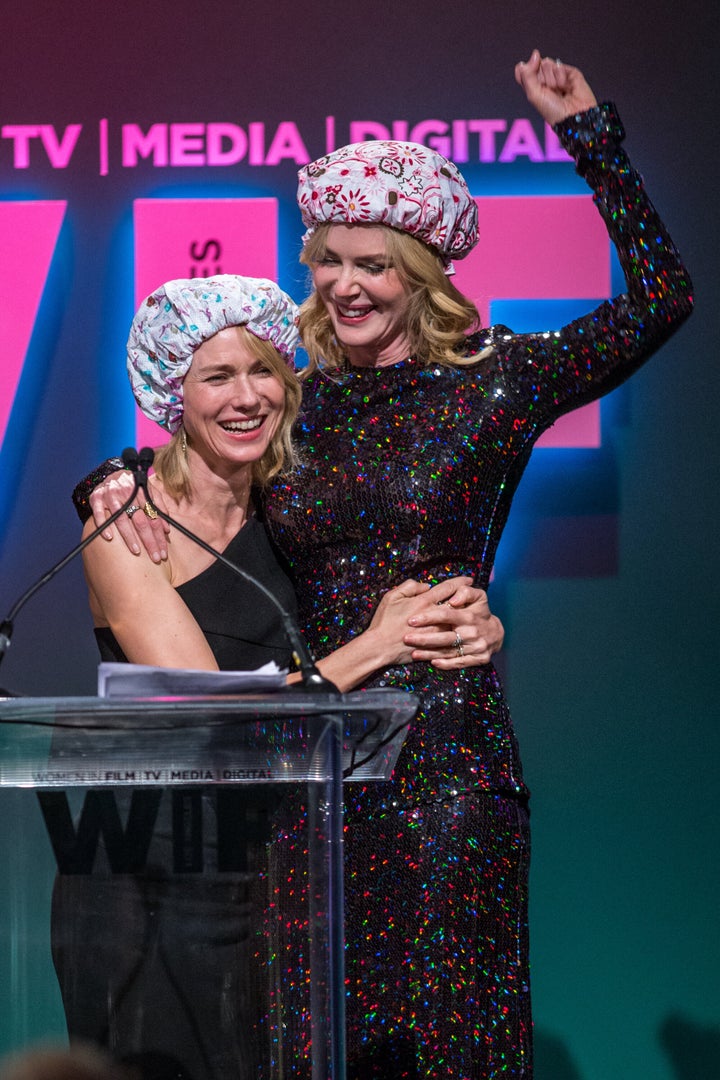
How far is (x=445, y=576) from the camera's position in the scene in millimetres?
2209

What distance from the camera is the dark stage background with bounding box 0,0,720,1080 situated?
3461mm

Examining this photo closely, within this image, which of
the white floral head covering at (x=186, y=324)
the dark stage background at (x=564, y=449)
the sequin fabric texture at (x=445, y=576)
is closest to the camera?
the sequin fabric texture at (x=445, y=576)

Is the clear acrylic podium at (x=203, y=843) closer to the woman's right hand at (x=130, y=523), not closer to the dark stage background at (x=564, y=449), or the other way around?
the woman's right hand at (x=130, y=523)

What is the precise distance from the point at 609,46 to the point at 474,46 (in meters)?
0.34

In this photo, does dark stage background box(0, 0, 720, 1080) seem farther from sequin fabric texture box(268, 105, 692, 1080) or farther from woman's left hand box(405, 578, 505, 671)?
woman's left hand box(405, 578, 505, 671)

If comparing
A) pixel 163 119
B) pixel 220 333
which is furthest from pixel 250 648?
pixel 163 119

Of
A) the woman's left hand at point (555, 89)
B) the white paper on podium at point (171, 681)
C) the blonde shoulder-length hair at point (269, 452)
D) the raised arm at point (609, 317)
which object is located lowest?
the white paper on podium at point (171, 681)

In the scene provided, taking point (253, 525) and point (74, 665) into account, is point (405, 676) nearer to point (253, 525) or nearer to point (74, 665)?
point (253, 525)

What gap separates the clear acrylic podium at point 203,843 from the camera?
4.89 ft

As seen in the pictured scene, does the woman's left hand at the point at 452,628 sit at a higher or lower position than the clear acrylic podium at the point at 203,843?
higher

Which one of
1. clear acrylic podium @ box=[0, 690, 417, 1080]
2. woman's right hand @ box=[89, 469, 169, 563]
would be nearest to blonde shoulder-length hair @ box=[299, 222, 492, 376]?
woman's right hand @ box=[89, 469, 169, 563]

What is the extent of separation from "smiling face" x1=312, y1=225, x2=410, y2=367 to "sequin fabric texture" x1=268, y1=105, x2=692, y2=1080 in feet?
→ 0.27

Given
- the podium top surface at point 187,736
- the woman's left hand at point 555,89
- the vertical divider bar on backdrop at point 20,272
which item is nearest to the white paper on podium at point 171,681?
the podium top surface at point 187,736

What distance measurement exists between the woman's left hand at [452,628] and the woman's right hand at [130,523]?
1.35 feet
